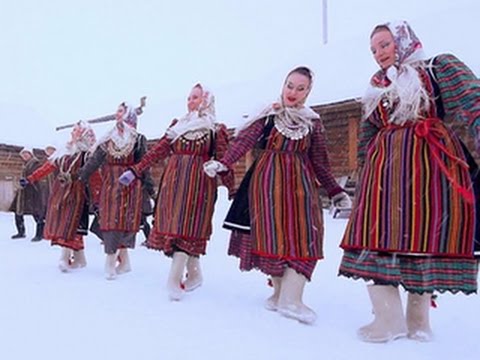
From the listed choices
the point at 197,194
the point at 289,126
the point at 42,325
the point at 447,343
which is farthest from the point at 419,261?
the point at 42,325

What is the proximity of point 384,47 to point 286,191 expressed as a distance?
86 centimetres

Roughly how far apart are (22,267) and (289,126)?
287cm

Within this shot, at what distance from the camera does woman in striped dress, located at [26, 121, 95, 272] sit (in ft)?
13.1

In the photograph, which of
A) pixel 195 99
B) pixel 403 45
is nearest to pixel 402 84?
pixel 403 45

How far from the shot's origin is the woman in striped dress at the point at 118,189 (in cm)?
360

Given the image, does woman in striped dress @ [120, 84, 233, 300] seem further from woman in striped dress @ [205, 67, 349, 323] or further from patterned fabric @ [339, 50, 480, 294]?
patterned fabric @ [339, 50, 480, 294]

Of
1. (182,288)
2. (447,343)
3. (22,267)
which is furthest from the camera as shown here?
(22,267)

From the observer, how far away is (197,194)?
119 inches

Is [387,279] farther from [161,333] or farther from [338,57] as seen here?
[338,57]

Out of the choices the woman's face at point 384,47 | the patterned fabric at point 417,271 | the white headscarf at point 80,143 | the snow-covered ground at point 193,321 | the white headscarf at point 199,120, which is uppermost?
the woman's face at point 384,47

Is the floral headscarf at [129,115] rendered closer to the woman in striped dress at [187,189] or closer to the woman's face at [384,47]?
the woman in striped dress at [187,189]

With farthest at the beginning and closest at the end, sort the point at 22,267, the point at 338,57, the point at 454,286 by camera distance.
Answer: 1. the point at 338,57
2. the point at 22,267
3. the point at 454,286

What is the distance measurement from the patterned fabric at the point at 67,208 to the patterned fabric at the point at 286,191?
1901 millimetres

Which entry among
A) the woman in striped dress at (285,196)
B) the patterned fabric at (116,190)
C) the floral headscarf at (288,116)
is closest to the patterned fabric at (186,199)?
the woman in striped dress at (285,196)
